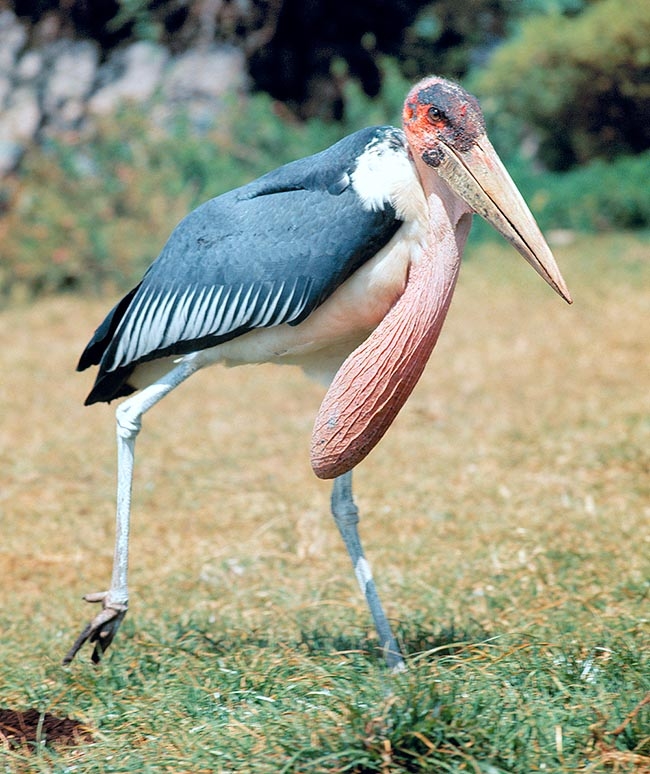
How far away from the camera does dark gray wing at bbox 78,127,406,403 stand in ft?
9.12

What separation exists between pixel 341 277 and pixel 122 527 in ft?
2.74

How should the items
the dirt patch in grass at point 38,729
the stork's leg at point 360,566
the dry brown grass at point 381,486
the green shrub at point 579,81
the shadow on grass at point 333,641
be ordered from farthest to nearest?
the green shrub at point 579,81 → the dry brown grass at point 381,486 → the shadow on grass at point 333,641 → the stork's leg at point 360,566 → the dirt patch in grass at point 38,729

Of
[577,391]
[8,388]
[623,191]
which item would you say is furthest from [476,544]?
[623,191]

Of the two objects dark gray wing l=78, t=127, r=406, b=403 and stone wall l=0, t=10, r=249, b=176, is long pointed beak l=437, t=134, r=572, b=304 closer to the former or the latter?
dark gray wing l=78, t=127, r=406, b=403

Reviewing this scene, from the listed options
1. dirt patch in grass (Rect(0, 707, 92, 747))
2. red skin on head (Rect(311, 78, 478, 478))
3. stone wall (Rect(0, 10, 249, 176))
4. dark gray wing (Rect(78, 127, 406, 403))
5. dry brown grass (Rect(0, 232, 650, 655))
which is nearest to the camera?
dirt patch in grass (Rect(0, 707, 92, 747))

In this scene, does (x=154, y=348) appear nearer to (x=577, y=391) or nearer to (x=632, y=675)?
(x=632, y=675)

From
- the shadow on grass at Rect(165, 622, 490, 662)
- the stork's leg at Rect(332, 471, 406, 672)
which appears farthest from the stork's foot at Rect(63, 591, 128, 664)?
the stork's leg at Rect(332, 471, 406, 672)

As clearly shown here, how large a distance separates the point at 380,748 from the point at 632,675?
2.11 feet

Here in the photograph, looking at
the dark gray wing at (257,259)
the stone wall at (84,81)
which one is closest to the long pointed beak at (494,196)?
the dark gray wing at (257,259)

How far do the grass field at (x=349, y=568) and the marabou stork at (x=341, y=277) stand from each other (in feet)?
1.08

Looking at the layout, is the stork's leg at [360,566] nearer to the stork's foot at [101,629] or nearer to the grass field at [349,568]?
the grass field at [349,568]

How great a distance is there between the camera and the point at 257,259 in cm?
294

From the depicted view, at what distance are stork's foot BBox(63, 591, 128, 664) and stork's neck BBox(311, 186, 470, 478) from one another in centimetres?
67

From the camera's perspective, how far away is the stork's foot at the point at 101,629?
299 cm
